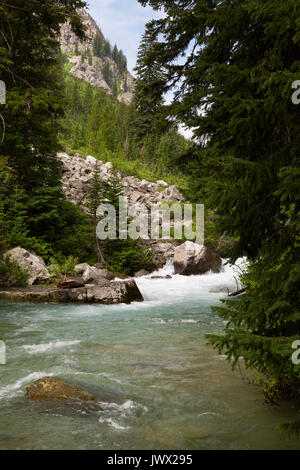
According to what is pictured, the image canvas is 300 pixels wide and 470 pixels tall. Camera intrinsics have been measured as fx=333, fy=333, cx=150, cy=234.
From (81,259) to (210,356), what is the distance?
1573cm

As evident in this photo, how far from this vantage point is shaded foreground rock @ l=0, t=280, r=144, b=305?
13070mm

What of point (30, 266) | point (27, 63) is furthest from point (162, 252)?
point (27, 63)

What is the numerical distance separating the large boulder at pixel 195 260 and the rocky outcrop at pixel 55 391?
57.1ft

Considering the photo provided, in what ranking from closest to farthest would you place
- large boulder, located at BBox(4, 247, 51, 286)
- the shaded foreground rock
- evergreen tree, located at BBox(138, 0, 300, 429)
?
1. evergreen tree, located at BBox(138, 0, 300, 429)
2. the shaded foreground rock
3. large boulder, located at BBox(4, 247, 51, 286)

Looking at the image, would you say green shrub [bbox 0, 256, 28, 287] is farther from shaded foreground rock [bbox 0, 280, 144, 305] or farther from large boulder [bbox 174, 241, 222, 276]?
large boulder [bbox 174, 241, 222, 276]

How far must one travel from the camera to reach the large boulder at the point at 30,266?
1555 centimetres

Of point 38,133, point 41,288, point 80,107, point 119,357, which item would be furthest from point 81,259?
point 80,107

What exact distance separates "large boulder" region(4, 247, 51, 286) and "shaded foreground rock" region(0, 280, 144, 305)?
69.9 inches

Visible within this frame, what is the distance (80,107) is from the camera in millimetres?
95688

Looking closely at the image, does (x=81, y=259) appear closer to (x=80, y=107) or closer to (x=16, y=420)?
(x=16, y=420)

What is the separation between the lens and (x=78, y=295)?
1339 centimetres

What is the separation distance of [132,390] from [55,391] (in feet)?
3.77

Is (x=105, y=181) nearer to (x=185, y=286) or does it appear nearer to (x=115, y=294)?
(x=185, y=286)

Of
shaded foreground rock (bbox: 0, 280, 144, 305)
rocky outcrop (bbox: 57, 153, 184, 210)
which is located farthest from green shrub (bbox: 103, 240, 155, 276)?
rocky outcrop (bbox: 57, 153, 184, 210)
